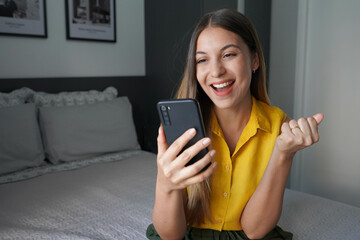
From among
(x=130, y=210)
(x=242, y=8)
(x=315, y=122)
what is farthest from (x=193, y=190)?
(x=242, y=8)

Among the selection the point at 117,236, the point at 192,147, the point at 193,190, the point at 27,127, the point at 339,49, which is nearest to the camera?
the point at 192,147

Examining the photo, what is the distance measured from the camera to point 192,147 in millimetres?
805

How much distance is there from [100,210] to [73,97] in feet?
3.82

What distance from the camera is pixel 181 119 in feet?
2.90

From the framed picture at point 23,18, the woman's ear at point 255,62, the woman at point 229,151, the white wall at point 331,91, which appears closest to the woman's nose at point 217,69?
the woman at point 229,151

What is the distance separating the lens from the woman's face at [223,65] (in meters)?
1.02

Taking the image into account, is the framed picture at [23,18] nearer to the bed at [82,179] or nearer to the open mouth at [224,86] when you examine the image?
the bed at [82,179]

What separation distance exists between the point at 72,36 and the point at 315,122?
2.19 m

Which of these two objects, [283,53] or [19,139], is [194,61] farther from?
[283,53]

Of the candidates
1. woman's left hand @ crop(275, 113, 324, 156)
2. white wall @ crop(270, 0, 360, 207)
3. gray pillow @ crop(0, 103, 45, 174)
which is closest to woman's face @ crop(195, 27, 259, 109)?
woman's left hand @ crop(275, 113, 324, 156)

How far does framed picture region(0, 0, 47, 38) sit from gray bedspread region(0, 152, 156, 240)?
1.07m

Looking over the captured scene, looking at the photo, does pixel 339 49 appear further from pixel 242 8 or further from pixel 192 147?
pixel 192 147

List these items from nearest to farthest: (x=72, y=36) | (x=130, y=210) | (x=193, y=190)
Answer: (x=193, y=190)
(x=130, y=210)
(x=72, y=36)

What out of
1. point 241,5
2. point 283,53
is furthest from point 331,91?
point 241,5
